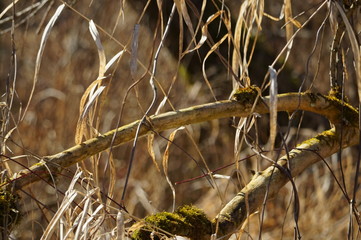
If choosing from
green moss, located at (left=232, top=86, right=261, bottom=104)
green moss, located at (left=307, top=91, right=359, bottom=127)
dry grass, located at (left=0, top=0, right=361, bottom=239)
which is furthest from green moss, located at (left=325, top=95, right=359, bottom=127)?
dry grass, located at (left=0, top=0, right=361, bottom=239)

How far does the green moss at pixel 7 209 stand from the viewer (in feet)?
4.98

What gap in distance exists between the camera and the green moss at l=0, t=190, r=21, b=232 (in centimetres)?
152

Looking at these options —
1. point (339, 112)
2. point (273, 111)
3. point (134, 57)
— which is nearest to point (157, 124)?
point (134, 57)

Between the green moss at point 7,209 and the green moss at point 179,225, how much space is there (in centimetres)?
27

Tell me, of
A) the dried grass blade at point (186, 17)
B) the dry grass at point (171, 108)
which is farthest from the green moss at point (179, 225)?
the dry grass at point (171, 108)

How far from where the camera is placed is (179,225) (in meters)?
1.57

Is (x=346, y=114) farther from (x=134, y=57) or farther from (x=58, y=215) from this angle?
(x=58, y=215)

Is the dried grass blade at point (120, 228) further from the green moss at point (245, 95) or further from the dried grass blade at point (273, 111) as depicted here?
the green moss at point (245, 95)

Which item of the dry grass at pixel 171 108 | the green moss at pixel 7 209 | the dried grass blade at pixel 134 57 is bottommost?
the dry grass at pixel 171 108

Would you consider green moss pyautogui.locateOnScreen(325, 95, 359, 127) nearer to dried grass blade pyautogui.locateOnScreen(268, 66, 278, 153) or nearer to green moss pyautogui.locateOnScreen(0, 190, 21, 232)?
dried grass blade pyautogui.locateOnScreen(268, 66, 278, 153)

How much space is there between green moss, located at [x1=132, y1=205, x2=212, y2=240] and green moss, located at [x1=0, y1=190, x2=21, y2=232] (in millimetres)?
273

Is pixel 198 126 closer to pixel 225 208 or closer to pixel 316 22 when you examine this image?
pixel 316 22

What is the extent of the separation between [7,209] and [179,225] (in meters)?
0.37

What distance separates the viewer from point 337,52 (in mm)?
1822
